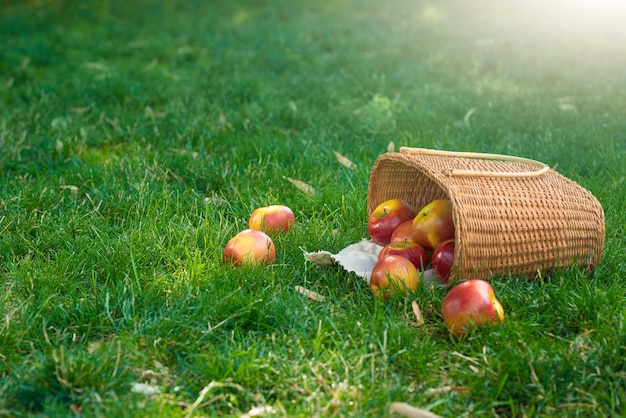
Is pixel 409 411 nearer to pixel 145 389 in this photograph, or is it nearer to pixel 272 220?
pixel 145 389

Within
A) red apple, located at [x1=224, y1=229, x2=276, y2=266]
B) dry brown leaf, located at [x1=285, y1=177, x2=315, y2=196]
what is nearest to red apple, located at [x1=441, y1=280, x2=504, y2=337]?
red apple, located at [x1=224, y1=229, x2=276, y2=266]

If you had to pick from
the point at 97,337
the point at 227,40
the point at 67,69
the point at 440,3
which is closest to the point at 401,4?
the point at 440,3

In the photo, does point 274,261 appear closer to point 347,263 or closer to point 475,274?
point 347,263

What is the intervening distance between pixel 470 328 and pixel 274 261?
2.88 ft

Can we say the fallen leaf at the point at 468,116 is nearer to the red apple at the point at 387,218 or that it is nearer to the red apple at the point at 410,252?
the red apple at the point at 387,218

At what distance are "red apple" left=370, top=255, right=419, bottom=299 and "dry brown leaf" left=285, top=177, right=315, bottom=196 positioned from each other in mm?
1072

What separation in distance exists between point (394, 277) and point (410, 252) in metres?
0.19

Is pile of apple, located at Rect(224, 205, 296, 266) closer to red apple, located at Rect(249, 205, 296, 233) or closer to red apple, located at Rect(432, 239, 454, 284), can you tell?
red apple, located at Rect(249, 205, 296, 233)

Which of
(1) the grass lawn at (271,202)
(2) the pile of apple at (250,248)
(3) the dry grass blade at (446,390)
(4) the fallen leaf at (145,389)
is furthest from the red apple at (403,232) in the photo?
(4) the fallen leaf at (145,389)

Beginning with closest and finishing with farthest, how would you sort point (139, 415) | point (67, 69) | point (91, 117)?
1. point (139, 415)
2. point (91, 117)
3. point (67, 69)

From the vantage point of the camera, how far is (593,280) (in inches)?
106

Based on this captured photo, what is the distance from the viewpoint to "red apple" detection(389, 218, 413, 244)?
2791 millimetres

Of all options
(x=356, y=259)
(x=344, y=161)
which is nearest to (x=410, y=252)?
(x=356, y=259)

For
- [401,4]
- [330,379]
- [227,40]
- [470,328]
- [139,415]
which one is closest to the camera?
[139,415]
